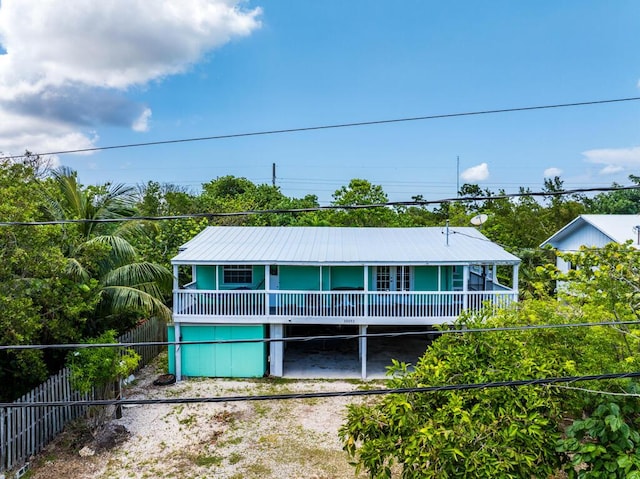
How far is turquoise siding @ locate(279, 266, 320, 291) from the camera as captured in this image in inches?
597

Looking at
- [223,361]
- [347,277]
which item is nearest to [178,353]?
[223,361]

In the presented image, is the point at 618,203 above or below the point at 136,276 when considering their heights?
above

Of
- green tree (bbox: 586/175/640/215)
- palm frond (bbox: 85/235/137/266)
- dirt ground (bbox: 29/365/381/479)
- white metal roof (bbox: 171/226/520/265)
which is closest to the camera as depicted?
dirt ground (bbox: 29/365/381/479)

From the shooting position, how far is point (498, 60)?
10.5 meters

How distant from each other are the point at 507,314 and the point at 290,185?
103 feet

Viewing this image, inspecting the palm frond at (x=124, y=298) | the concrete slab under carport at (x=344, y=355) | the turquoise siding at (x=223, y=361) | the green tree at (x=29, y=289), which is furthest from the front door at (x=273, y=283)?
the green tree at (x=29, y=289)

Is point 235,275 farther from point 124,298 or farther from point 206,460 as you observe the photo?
point 206,460

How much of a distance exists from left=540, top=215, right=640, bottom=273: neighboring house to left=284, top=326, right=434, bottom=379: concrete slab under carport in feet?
20.8

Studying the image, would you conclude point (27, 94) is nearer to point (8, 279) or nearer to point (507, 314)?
point (8, 279)

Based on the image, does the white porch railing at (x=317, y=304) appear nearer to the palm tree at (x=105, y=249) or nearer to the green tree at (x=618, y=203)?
the palm tree at (x=105, y=249)

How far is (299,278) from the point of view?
50.0 feet

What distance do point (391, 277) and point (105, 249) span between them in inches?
378

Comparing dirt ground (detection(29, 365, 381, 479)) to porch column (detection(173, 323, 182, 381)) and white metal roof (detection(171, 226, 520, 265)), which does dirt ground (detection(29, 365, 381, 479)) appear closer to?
porch column (detection(173, 323, 182, 381))

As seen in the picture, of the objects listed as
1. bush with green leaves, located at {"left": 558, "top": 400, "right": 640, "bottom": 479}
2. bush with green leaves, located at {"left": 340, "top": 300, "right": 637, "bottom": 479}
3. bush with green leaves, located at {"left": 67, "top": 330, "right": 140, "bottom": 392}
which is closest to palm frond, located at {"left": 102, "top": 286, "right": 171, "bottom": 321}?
bush with green leaves, located at {"left": 67, "top": 330, "right": 140, "bottom": 392}
